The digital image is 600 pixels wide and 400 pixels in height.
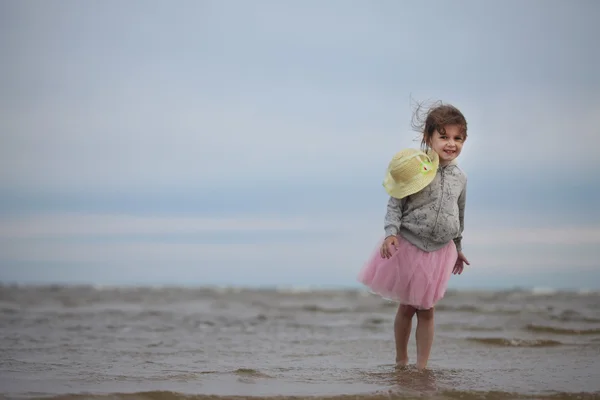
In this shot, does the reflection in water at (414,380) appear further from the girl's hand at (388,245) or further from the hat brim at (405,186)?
the hat brim at (405,186)

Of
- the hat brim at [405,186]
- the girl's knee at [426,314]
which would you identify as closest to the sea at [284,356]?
the girl's knee at [426,314]

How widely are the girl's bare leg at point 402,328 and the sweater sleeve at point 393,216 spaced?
28.2 inches

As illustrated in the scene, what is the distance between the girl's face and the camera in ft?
17.1

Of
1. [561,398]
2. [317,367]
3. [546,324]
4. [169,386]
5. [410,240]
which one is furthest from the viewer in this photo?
[546,324]

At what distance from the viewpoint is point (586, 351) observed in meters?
6.55

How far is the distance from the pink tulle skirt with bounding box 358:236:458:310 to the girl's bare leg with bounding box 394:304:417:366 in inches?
5.8

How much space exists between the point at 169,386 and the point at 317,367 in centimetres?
159

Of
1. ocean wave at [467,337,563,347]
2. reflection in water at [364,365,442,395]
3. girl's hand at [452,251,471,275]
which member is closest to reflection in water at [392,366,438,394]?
reflection in water at [364,365,442,395]

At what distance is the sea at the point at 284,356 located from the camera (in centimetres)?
440

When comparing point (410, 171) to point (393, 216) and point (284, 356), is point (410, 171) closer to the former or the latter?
point (393, 216)

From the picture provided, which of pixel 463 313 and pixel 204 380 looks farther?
pixel 463 313

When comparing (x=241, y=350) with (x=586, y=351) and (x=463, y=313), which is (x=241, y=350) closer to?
(x=586, y=351)

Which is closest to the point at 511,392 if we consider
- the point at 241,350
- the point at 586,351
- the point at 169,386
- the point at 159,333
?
the point at 169,386

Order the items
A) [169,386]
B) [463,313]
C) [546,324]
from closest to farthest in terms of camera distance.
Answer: [169,386]
[546,324]
[463,313]
